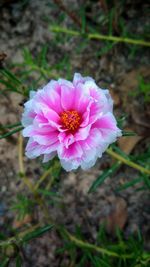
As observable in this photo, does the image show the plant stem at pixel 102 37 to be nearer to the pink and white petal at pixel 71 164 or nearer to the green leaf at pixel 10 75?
the green leaf at pixel 10 75

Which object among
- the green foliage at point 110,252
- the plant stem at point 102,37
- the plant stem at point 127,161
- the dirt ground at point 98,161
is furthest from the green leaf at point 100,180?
the plant stem at point 102,37

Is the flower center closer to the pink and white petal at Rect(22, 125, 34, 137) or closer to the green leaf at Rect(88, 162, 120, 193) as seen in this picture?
the pink and white petal at Rect(22, 125, 34, 137)

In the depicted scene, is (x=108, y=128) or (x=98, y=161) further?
(x=98, y=161)

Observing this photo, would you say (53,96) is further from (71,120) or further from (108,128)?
(108,128)

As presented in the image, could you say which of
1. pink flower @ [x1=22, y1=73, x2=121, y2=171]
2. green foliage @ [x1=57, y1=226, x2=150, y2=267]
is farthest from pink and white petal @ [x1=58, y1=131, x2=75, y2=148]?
green foliage @ [x1=57, y1=226, x2=150, y2=267]

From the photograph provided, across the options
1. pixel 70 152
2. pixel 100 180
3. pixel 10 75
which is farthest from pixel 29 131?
pixel 100 180

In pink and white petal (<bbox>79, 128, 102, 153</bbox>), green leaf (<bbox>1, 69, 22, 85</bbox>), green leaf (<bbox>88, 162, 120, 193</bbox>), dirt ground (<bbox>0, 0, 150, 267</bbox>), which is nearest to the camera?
pink and white petal (<bbox>79, 128, 102, 153</bbox>)
